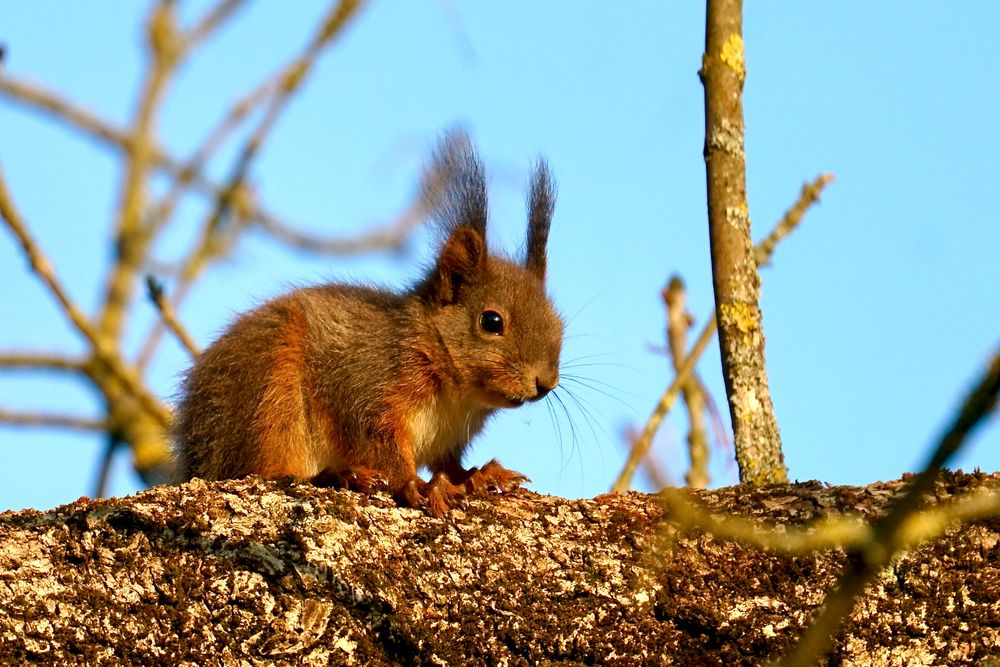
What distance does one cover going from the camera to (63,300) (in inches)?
208

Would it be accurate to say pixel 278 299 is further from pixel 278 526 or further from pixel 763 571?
pixel 763 571

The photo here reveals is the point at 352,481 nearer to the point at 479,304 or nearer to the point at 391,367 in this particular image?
the point at 391,367

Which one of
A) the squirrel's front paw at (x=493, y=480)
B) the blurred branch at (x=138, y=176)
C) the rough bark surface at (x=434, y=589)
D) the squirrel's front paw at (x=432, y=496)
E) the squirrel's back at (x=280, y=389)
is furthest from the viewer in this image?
the blurred branch at (x=138, y=176)

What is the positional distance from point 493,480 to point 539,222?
7.09 ft

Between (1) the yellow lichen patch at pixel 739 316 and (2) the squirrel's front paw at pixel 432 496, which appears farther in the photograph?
(1) the yellow lichen patch at pixel 739 316

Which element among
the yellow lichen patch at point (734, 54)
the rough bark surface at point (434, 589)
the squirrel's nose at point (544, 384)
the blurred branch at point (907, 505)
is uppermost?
the yellow lichen patch at point (734, 54)

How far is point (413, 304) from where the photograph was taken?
18.8ft

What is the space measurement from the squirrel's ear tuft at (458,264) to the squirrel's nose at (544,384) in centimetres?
61

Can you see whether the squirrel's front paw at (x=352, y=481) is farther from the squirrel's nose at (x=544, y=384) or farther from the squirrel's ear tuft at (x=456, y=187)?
the squirrel's ear tuft at (x=456, y=187)

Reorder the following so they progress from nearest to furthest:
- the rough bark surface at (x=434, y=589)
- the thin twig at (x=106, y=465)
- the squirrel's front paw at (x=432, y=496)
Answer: the rough bark surface at (x=434, y=589)
the squirrel's front paw at (x=432, y=496)
the thin twig at (x=106, y=465)

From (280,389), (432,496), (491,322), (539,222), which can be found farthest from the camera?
(539,222)

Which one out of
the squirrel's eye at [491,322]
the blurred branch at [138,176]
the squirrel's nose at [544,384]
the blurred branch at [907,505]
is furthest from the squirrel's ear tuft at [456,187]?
the blurred branch at [907,505]

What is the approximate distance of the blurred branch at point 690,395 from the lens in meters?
5.23

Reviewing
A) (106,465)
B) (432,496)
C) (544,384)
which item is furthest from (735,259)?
(106,465)
